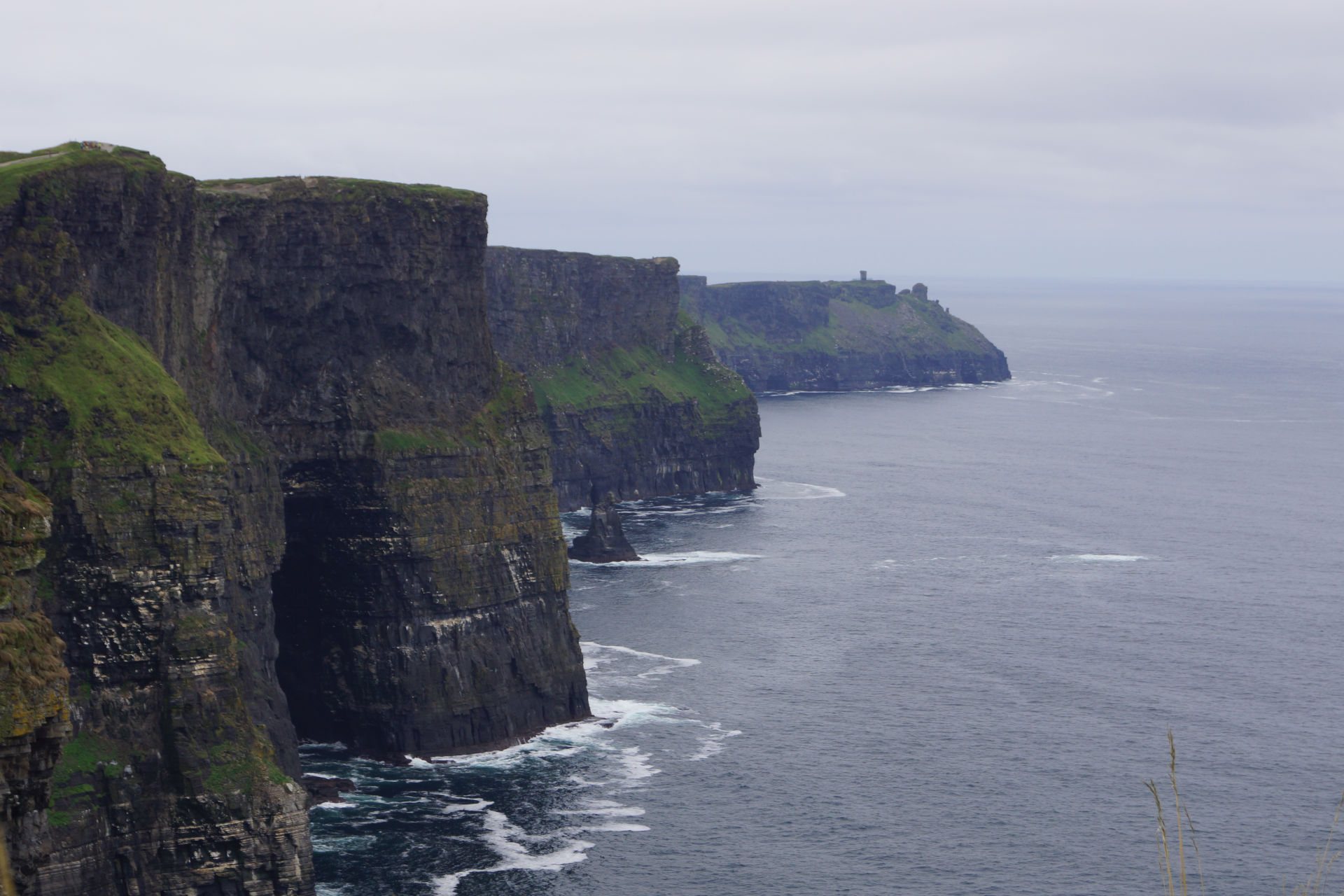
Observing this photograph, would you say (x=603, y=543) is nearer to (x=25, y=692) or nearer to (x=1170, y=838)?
(x=1170, y=838)

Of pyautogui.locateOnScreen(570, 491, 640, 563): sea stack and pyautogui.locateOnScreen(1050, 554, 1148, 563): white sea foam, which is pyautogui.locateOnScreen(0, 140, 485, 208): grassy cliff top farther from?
pyautogui.locateOnScreen(1050, 554, 1148, 563): white sea foam

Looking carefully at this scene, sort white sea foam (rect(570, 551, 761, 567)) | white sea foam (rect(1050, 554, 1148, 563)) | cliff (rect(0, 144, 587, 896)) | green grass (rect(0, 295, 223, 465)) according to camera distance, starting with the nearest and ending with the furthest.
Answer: cliff (rect(0, 144, 587, 896)) < green grass (rect(0, 295, 223, 465)) < white sea foam (rect(1050, 554, 1148, 563)) < white sea foam (rect(570, 551, 761, 567))

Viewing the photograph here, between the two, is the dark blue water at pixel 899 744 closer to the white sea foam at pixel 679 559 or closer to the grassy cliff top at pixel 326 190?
the white sea foam at pixel 679 559

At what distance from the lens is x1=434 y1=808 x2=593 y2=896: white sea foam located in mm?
84688

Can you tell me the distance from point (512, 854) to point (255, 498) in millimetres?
28346

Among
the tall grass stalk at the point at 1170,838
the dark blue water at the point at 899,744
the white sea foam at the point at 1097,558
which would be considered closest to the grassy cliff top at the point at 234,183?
the dark blue water at the point at 899,744

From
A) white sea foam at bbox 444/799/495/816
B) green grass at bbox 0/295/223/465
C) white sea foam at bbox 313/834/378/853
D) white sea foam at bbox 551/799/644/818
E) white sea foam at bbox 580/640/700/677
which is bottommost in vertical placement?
white sea foam at bbox 551/799/644/818

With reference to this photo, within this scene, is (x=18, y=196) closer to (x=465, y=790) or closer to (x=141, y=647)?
(x=141, y=647)

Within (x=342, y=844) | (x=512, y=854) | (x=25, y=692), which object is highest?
(x=25, y=692)

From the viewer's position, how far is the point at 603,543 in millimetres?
178000

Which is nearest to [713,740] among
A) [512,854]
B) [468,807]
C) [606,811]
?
[606,811]

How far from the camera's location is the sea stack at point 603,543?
177625 mm

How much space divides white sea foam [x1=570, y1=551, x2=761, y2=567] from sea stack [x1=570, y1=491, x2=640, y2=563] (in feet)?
2.47

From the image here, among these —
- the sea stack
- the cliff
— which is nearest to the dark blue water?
the sea stack
